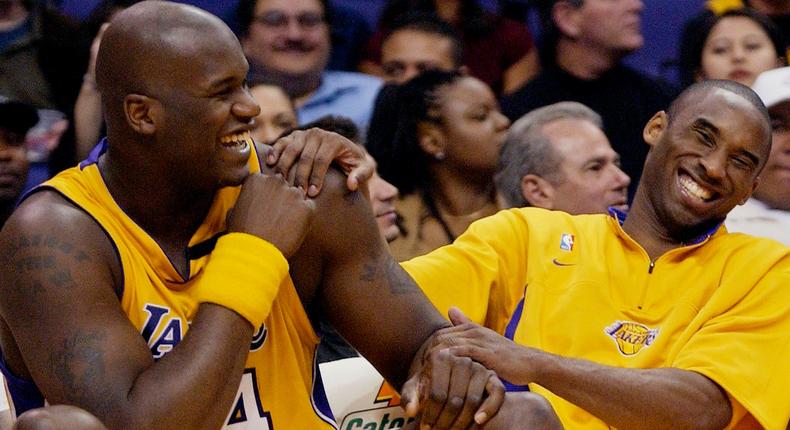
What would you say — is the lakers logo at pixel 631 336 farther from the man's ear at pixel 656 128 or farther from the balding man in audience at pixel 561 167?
the balding man in audience at pixel 561 167

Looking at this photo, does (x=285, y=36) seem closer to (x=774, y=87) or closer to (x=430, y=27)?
(x=430, y=27)

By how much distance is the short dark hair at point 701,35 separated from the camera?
Answer: 5668mm

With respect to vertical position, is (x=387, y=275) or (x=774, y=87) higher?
(x=387, y=275)

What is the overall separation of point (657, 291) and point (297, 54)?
273 centimetres

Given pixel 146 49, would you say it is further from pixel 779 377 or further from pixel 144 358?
pixel 779 377

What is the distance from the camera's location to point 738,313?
127 inches

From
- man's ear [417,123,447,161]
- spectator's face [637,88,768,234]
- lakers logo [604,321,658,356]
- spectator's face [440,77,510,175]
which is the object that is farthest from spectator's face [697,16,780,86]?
lakers logo [604,321,658,356]

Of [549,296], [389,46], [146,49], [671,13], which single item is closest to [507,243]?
[549,296]

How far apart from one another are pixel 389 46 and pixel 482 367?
3.26 m

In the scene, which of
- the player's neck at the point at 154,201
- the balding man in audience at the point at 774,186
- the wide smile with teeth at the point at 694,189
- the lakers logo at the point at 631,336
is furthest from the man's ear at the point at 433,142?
the player's neck at the point at 154,201

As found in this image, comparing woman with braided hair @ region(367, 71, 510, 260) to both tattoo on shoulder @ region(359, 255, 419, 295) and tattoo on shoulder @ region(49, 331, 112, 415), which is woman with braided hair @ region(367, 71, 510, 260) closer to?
tattoo on shoulder @ region(359, 255, 419, 295)

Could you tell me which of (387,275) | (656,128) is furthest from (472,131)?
(387,275)

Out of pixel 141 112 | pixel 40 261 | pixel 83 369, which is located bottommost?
pixel 83 369

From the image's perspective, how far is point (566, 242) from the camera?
350cm
